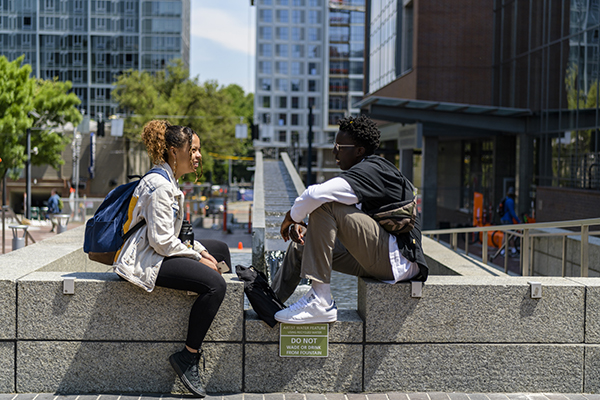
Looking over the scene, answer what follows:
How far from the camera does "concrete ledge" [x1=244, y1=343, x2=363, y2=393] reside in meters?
4.20

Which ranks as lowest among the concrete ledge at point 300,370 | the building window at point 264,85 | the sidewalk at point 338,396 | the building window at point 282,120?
the sidewalk at point 338,396

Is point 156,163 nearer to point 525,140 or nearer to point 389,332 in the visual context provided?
point 389,332

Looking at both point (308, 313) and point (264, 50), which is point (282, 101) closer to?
point (264, 50)

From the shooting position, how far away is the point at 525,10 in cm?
2506

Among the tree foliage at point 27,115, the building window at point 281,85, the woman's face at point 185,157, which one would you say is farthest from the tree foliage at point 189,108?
the woman's face at point 185,157

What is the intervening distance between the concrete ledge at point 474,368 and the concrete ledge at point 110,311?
37.2 inches

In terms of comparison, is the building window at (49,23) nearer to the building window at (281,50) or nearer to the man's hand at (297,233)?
the building window at (281,50)

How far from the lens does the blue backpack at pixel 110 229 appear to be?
4.09 m

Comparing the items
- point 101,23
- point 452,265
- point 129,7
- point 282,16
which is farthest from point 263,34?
point 452,265

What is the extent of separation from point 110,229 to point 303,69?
98543mm

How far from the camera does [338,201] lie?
3967 mm

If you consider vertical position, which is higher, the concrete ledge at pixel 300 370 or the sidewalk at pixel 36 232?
the concrete ledge at pixel 300 370

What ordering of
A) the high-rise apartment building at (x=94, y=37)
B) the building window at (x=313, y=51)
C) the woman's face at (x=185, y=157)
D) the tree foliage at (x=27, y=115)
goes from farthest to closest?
the building window at (x=313, y=51) → the high-rise apartment building at (x=94, y=37) → the tree foliage at (x=27, y=115) → the woman's face at (x=185, y=157)

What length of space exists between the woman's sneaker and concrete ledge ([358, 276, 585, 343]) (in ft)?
3.53
